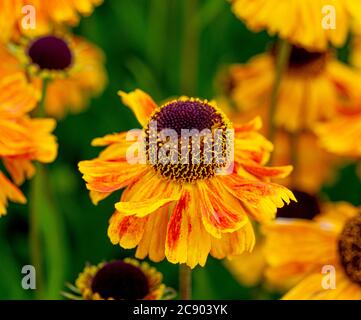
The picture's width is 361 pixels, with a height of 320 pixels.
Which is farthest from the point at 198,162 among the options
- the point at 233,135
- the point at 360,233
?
the point at 360,233

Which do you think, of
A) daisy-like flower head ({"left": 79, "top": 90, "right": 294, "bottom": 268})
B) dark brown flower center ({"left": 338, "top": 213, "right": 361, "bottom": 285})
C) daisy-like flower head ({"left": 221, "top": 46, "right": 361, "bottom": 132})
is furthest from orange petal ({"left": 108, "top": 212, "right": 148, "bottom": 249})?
daisy-like flower head ({"left": 221, "top": 46, "right": 361, "bottom": 132})

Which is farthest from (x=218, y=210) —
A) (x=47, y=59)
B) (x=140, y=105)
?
(x=47, y=59)

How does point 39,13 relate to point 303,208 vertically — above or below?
above

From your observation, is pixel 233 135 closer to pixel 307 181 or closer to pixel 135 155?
pixel 135 155

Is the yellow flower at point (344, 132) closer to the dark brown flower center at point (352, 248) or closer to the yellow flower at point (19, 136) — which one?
the dark brown flower center at point (352, 248)

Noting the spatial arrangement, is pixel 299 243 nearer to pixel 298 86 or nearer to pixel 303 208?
pixel 303 208

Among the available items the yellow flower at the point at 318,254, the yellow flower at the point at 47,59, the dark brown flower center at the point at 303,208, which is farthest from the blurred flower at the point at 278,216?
the yellow flower at the point at 47,59
